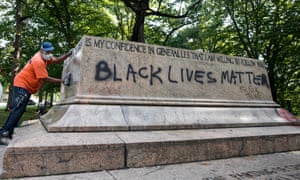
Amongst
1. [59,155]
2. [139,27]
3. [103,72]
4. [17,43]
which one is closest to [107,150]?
[59,155]

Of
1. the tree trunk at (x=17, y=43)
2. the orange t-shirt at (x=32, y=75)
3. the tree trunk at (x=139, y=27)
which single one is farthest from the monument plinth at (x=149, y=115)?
the tree trunk at (x=17, y=43)

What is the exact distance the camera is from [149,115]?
13.7 ft

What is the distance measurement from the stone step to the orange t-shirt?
1.16 metres

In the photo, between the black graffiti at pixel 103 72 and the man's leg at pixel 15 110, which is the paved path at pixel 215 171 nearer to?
the man's leg at pixel 15 110

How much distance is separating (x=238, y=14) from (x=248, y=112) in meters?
11.7

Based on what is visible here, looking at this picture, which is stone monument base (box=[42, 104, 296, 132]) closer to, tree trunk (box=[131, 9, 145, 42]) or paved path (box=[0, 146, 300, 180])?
paved path (box=[0, 146, 300, 180])

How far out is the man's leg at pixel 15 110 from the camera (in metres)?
3.73

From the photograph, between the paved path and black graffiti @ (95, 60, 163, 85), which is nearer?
the paved path

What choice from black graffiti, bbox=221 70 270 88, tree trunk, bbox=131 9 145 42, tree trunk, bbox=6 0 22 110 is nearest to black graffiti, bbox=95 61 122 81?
black graffiti, bbox=221 70 270 88

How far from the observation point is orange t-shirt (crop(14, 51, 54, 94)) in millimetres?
3816

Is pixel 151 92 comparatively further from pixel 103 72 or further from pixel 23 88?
pixel 23 88

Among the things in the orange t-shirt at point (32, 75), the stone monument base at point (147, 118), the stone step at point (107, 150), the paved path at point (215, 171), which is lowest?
the paved path at point (215, 171)

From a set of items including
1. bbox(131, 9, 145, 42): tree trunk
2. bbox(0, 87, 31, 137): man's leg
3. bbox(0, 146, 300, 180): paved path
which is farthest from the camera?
bbox(131, 9, 145, 42): tree trunk

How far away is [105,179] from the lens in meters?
2.40
